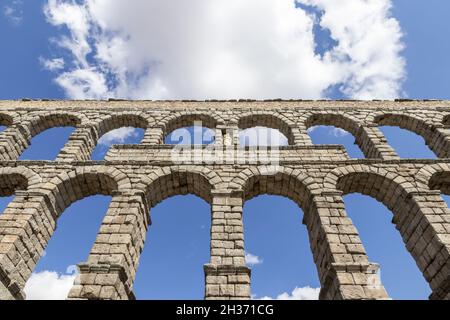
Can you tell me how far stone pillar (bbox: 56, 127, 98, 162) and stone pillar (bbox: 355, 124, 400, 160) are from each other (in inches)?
412

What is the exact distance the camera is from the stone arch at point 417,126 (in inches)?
542

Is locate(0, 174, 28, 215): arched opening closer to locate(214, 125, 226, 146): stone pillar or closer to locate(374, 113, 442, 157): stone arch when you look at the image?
locate(214, 125, 226, 146): stone pillar

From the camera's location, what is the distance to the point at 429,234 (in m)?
9.26

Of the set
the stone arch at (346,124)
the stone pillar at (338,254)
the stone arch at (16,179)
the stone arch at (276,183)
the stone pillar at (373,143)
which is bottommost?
the stone pillar at (338,254)

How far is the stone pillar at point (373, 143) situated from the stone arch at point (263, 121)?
2.91 m

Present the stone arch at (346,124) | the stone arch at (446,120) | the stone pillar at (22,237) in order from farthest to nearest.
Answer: the stone arch at (446,120)
the stone arch at (346,124)
the stone pillar at (22,237)

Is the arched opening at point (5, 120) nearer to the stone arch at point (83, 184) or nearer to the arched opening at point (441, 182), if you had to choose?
the stone arch at point (83, 184)

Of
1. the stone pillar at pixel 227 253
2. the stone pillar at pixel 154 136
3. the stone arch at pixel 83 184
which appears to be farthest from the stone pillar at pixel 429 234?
the stone pillar at pixel 154 136

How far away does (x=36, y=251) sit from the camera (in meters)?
9.70
